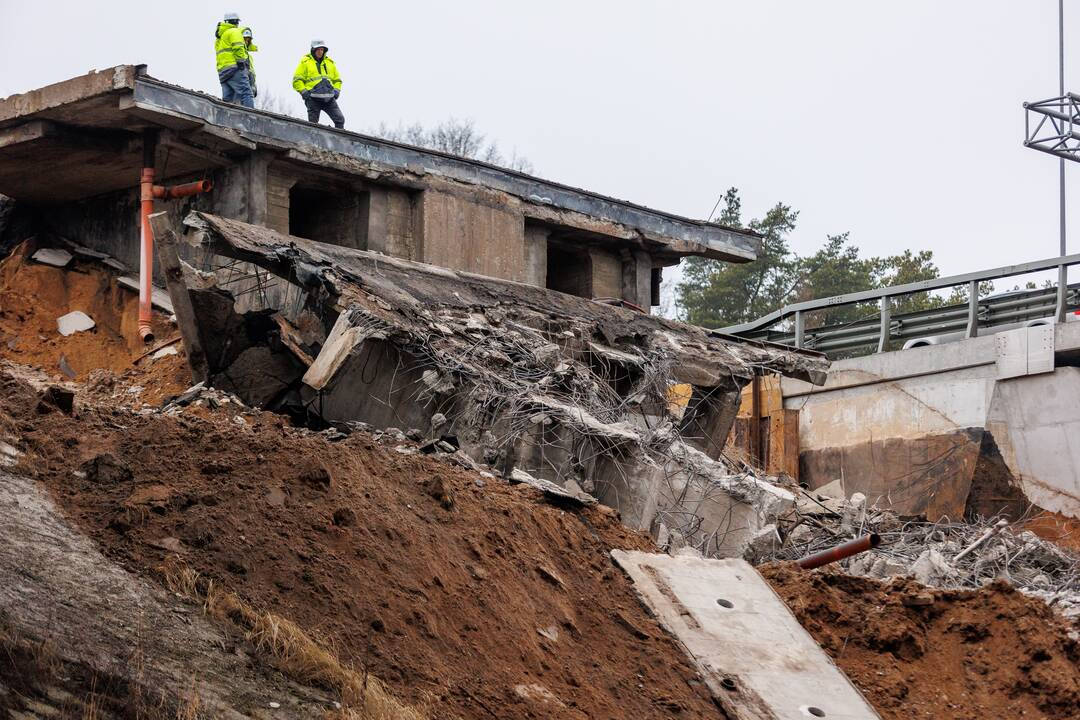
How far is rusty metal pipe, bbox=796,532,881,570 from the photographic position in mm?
10758

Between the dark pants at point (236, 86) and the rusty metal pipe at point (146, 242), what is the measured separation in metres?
2.83

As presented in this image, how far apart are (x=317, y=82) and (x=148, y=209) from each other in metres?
3.90

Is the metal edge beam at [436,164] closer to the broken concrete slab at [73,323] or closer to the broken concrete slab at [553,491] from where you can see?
the broken concrete slab at [73,323]

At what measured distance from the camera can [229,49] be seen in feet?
58.8

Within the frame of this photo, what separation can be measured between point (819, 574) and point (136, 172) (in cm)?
934

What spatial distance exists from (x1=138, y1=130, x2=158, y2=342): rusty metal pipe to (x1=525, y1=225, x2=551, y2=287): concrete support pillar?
506 centimetres

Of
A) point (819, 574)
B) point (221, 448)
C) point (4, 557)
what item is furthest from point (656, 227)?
point (4, 557)

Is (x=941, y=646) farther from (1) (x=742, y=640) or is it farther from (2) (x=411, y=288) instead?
(2) (x=411, y=288)

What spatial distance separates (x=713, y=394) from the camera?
1761 centimetres

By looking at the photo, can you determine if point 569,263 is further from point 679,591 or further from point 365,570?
point 365,570

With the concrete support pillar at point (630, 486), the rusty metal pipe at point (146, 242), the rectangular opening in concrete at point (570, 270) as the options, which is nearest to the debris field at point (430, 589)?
the concrete support pillar at point (630, 486)

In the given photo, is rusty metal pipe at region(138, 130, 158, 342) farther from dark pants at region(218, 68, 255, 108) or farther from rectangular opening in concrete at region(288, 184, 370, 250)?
dark pants at region(218, 68, 255, 108)

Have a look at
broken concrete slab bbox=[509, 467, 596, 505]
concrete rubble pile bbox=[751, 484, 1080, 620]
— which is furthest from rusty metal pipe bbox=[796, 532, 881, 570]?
broken concrete slab bbox=[509, 467, 596, 505]

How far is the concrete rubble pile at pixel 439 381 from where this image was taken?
12.8 meters
